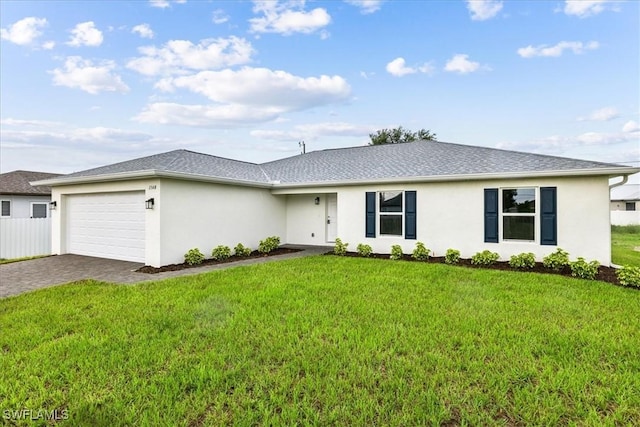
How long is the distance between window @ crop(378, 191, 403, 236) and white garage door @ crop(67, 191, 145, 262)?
24.8ft

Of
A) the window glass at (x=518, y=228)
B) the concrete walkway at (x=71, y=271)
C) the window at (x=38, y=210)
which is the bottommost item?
the concrete walkway at (x=71, y=271)

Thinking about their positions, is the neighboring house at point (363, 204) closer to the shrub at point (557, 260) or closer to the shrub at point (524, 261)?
the shrub at point (557, 260)

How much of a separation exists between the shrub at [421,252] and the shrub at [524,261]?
2.29 meters

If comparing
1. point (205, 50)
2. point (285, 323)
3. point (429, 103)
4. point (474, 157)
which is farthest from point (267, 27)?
point (285, 323)

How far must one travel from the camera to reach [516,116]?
51.0ft

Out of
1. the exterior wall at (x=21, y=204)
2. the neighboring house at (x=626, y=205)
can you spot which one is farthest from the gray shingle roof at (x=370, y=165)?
the neighboring house at (x=626, y=205)

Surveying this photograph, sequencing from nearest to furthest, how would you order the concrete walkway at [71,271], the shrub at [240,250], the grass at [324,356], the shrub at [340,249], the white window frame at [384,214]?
the grass at [324,356]
the concrete walkway at [71,271]
the white window frame at [384,214]
the shrub at [340,249]
the shrub at [240,250]

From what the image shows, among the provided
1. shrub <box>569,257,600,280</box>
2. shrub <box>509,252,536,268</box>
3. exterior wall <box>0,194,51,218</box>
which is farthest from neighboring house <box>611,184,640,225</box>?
exterior wall <box>0,194,51,218</box>

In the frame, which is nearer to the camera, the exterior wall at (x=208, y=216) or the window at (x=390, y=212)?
the exterior wall at (x=208, y=216)

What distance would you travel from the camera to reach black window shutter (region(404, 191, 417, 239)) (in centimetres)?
1091

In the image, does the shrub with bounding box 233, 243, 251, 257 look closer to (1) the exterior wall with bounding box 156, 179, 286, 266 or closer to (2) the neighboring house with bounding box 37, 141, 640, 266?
Result: (1) the exterior wall with bounding box 156, 179, 286, 266

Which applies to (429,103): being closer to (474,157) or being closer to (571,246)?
(474,157)

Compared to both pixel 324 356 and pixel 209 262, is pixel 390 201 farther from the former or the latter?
pixel 324 356

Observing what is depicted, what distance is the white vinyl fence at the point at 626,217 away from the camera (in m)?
29.2
